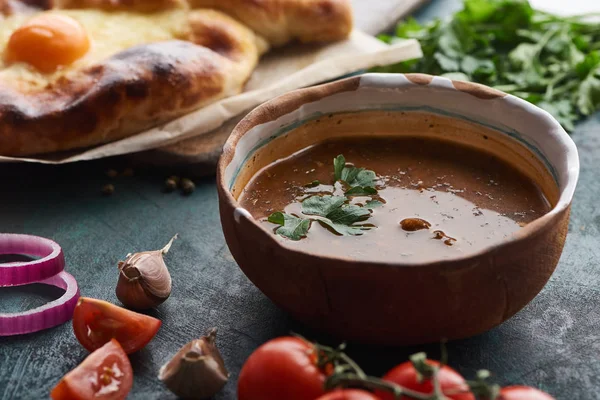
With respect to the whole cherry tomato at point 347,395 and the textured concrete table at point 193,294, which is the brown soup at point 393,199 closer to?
the textured concrete table at point 193,294

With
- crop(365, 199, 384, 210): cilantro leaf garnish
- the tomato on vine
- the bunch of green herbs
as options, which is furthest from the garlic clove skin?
the bunch of green herbs

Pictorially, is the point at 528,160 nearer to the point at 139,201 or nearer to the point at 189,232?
the point at 189,232

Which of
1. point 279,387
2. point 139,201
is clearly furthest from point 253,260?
point 139,201

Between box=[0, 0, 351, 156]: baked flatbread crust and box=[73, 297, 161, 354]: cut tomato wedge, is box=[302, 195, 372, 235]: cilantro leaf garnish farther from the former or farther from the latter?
box=[0, 0, 351, 156]: baked flatbread crust

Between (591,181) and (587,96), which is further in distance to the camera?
(587,96)

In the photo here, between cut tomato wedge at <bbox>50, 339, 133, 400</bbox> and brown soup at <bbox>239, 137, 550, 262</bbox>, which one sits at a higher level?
brown soup at <bbox>239, 137, 550, 262</bbox>

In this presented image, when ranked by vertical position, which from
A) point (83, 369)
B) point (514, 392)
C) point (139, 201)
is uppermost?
point (514, 392)

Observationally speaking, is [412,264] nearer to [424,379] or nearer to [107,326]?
[424,379]
